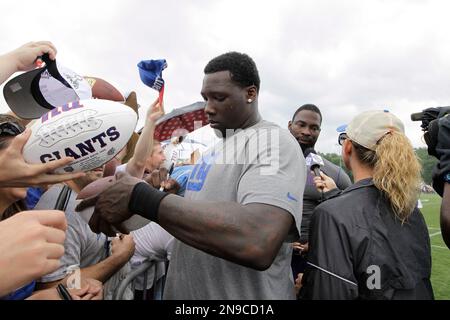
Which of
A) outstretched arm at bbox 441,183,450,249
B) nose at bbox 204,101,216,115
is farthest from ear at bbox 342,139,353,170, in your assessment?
nose at bbox 204,101,216,115

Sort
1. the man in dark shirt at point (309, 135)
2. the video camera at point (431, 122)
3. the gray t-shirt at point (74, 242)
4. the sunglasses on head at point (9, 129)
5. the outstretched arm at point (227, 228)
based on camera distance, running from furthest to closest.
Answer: the man in dark shirt at point (309, 135) < the video camera at point (431, 122) < the gray t-shirt at point (74, 242) < the sunglasses on head at point (9, 129) < the outstretched arm at point (227, 228)

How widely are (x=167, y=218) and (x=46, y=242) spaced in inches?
25.3

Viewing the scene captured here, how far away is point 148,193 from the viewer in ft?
5.01

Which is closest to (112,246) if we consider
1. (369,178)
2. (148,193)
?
(148,193)

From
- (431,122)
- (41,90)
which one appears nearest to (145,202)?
(41,90)

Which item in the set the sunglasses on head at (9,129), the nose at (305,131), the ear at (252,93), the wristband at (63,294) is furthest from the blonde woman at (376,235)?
the nose at (305,131)

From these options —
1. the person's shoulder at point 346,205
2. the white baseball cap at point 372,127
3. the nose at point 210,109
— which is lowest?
the person's shoulder at point 346,205

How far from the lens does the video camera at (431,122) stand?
7.22 feet

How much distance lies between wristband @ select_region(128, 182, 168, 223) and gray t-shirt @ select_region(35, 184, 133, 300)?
846 millimetres

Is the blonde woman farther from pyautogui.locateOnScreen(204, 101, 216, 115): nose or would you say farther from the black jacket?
pyautogui.locateOnScreen(204, 101, 216, 115): nose

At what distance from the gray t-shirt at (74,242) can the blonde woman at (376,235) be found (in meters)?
1.43

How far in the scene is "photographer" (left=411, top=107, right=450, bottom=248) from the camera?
191 cm

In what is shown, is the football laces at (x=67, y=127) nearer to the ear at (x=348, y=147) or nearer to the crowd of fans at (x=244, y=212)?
the crowd of fans at (x=244, y=212)
